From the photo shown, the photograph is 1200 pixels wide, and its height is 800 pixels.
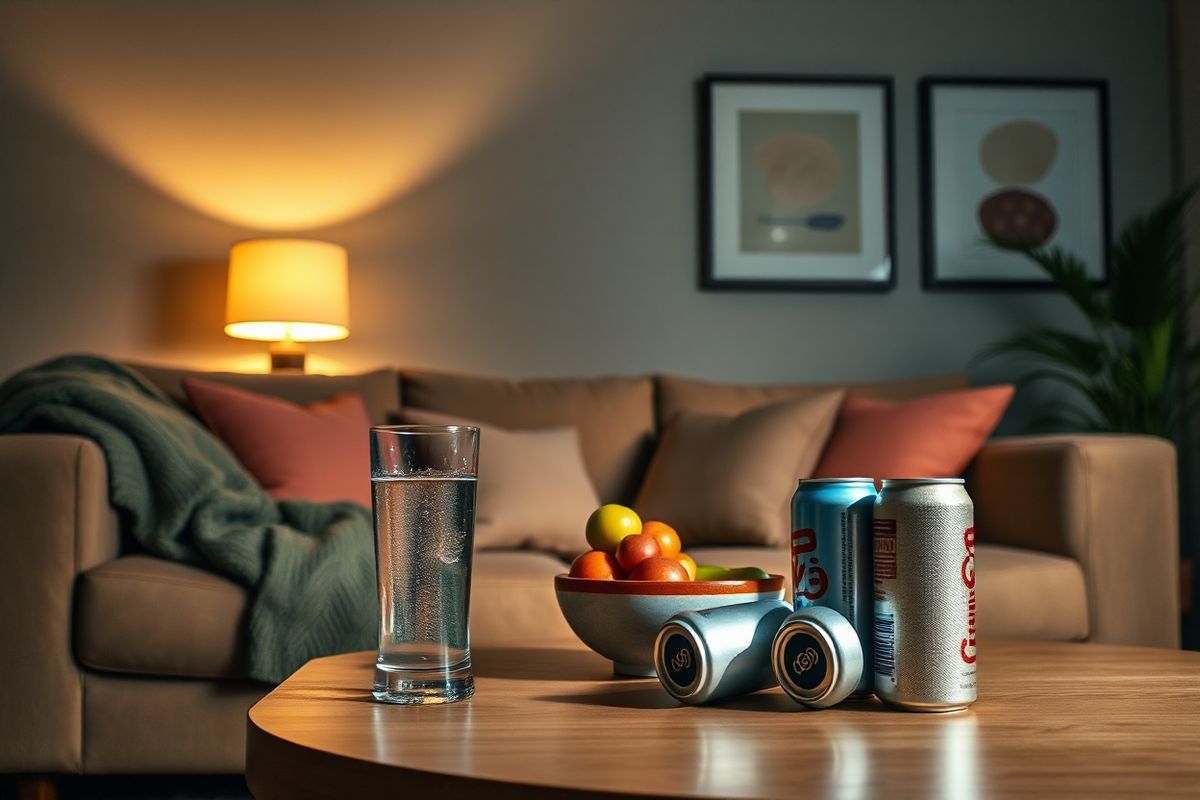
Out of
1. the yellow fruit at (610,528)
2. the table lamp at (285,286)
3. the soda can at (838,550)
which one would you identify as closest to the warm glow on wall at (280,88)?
the table lamp at (285,286)

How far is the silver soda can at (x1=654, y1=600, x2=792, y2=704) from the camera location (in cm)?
90

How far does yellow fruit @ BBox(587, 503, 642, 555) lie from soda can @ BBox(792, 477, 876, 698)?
0.71ft

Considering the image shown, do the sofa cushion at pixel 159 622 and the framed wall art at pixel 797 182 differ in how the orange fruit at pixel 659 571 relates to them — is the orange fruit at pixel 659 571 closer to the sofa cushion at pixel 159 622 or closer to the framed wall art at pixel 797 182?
the sofa cushion at pixel 159 622

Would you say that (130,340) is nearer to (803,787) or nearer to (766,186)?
(766,186)

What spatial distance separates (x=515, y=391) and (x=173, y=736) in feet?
4.43

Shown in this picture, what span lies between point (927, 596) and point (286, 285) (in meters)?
2.42

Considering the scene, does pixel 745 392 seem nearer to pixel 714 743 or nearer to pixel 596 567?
pixel 596 567

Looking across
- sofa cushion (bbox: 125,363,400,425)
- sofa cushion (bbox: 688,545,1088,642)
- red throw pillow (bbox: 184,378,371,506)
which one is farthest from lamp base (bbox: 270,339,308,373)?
sofa cushion (bbox: 688,545,1088,642)

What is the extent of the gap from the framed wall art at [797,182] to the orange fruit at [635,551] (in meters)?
2.39

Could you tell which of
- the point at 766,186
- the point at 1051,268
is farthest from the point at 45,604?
the point at 1051,268

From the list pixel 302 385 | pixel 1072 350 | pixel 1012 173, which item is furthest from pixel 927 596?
pixel 1012 173

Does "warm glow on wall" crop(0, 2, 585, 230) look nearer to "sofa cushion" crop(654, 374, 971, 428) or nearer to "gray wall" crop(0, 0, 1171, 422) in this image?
"gray wall" crop(0, 0, 1171, 422)

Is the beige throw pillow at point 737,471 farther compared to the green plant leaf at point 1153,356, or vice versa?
the green plant leaf at point 1153,356

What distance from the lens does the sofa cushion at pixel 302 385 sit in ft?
9.07
